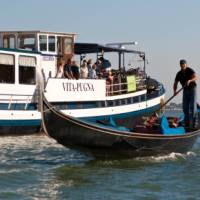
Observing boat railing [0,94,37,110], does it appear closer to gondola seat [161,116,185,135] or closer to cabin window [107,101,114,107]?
cabin window [107,101,114,107]

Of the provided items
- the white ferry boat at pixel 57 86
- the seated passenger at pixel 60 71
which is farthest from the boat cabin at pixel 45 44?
the seated passenger at pixel 60 71

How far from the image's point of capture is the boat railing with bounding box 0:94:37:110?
1991 cm

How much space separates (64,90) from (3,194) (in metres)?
11.7

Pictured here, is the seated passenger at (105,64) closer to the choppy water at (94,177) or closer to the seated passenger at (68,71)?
the seated passenger at (68,71)

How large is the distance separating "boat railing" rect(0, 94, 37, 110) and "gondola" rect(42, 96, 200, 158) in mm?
7423

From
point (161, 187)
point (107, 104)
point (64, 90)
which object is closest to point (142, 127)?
point (161, 187)

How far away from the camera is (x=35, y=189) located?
34.6ft

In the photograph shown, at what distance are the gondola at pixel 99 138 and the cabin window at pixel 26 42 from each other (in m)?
10.1

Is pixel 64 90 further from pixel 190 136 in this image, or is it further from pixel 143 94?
pixel 190 136

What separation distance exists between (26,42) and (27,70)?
6.65ft

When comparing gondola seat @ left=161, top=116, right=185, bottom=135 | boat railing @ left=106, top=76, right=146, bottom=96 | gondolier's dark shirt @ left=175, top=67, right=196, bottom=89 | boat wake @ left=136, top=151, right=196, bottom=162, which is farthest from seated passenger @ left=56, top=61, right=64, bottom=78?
gondola seat @ left=161, top=116, right=185, bottom=135

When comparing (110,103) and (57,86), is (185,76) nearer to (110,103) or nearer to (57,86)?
(57,86)

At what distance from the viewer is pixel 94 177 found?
11.7 metres

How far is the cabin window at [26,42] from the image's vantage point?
22.6 m
